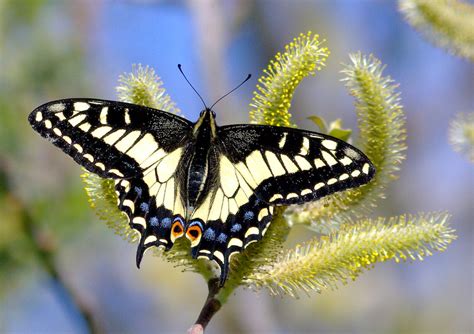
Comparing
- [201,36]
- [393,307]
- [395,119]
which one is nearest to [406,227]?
[395,119]

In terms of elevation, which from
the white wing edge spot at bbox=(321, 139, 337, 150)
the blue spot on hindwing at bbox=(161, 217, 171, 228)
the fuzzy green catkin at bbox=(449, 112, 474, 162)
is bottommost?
the blue spot on hindwing at bbox=(161, 217, 171, 228)

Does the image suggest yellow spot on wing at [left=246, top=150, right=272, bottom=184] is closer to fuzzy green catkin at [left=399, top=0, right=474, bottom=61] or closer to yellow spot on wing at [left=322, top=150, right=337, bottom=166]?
yellow spot on wing at [left=322, top=150, right=337, bottom=166]

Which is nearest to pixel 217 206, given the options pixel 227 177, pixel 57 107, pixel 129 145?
pixel 227 177

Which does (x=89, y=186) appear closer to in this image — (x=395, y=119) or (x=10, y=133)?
(x=395, y=119)

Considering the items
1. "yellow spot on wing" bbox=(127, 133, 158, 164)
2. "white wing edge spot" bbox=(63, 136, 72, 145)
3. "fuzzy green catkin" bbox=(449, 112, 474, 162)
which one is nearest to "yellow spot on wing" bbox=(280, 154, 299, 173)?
"yellow spot on wing" bbox=(127, 133, 158, 164)

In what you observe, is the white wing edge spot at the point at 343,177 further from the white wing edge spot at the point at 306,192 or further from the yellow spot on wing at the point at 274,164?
the yellow spot on wing at the point at 274,164

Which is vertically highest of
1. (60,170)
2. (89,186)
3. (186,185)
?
(60,170)

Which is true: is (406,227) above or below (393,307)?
below
